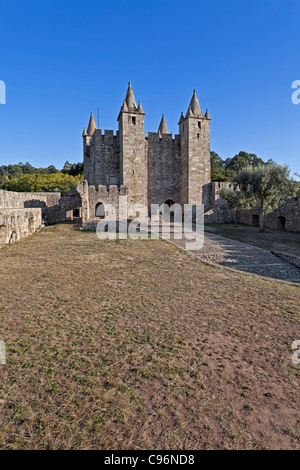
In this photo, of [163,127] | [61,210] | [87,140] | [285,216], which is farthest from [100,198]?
[163,127]

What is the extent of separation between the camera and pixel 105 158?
99.5ft

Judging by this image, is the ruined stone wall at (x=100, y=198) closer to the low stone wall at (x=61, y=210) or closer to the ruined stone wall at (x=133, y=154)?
the low stone wall at (x=61, y=210)

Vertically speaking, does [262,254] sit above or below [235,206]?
below

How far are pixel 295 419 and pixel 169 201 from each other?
100ft

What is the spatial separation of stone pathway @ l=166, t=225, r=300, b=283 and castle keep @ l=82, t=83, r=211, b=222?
53.3 feet

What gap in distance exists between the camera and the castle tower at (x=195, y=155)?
29844mm

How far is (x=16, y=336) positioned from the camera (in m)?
4.23

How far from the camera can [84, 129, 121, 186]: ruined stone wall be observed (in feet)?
98.5

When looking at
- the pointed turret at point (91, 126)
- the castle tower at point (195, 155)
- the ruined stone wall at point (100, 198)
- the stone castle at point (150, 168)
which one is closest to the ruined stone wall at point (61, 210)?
the stone castle at point (150, 168)

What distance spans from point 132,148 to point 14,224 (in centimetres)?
1867

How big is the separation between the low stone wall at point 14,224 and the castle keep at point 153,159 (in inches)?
489

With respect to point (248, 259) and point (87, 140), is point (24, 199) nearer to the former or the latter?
point (87, 140)
